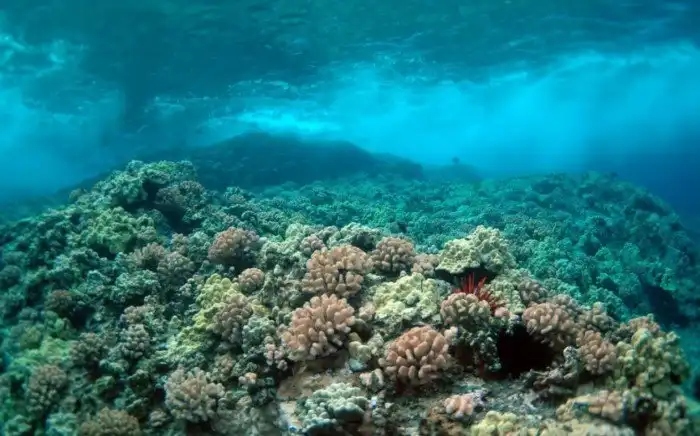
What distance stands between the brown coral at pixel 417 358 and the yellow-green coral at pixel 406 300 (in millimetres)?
572

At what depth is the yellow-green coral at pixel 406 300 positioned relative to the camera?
533 centimetres

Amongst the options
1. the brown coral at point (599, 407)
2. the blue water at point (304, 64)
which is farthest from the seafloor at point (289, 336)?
the blue water at point (304, 64)

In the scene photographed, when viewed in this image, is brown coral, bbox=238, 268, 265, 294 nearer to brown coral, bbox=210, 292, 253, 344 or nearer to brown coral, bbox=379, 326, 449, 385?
brown coral, bbox=210, 292, 253, 344

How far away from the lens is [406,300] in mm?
5582

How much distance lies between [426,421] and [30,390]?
209 inches

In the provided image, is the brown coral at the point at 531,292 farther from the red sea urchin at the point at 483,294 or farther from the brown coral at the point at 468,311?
the brown coral at the point at 468,311

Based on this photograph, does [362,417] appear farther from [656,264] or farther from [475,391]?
[656,264]

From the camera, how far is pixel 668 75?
147 ft

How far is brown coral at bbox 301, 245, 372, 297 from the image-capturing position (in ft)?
19.1

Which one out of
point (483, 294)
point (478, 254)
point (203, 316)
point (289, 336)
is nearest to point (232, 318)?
point (203, 316)

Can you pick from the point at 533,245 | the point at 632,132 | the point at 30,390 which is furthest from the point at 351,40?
the point at 632,132

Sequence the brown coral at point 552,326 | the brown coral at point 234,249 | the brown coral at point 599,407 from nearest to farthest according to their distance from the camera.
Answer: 1. the brown coral at point 599,407
2. the brown coral at point 552,326
3. the brown coral at point 234,249

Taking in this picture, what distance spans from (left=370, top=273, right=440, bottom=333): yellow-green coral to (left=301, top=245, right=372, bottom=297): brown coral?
0.30 meters

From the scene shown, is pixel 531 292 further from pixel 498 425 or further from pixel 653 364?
pixel 498 425
